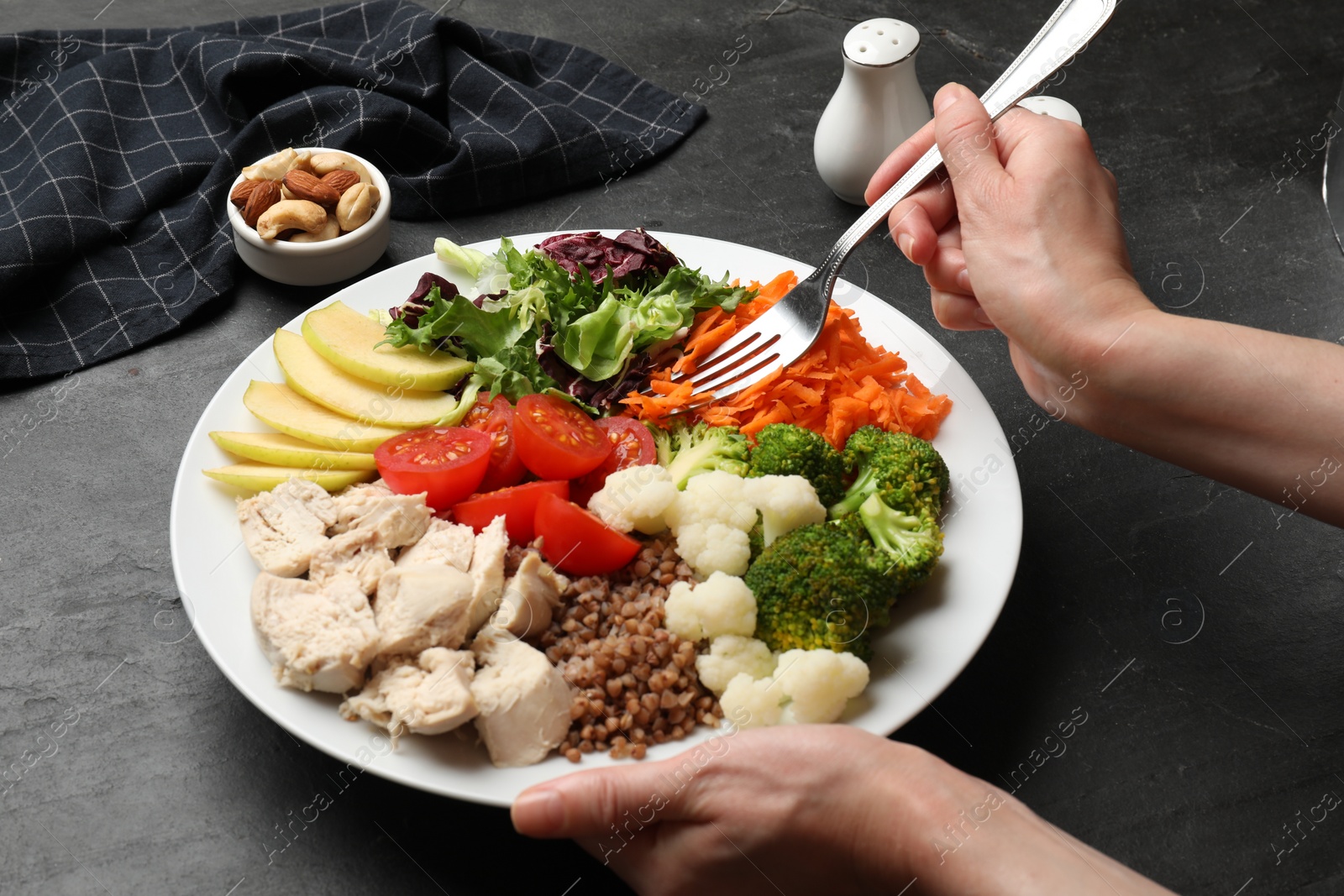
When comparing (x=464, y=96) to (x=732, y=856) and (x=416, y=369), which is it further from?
(x=732, y=856)

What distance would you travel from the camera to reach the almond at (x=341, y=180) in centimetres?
423

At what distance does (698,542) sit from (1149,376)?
1.33 meters

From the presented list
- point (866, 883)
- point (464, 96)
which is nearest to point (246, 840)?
point (866, 883)

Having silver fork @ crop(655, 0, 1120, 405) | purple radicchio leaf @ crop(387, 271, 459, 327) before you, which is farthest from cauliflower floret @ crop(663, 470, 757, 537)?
purple radicchio leaf @ crop(387, 271, 459, 327)

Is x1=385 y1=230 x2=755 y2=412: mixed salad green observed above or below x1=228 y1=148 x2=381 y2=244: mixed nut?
below

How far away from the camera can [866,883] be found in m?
2.50

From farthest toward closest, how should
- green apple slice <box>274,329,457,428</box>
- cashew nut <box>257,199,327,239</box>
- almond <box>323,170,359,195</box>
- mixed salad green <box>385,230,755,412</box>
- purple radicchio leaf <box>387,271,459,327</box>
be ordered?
almond <box>323,170,359,195</box> < cashew nut <box>257,199,327,239</box> < purple radicchio leaf <box>387,271,459,327</box> < mixed salad green <box>385,230,755,412</box> < green apple slice <box>274,329,457,428</box>

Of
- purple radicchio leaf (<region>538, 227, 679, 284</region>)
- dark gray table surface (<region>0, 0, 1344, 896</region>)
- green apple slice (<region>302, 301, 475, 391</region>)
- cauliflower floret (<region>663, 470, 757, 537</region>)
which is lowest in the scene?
dark gray table surface (<region>0, 0, 1344, 896</region>)

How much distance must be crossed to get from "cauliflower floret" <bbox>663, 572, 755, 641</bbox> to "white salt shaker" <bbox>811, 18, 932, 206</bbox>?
239cm

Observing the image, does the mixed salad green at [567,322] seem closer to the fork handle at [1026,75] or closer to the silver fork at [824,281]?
the silver fork at [824,281]

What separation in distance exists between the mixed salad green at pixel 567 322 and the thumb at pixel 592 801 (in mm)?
1450

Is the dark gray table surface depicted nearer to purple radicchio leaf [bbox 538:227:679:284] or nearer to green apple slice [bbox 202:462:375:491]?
green apple slice [bbox 202:462:375:491]

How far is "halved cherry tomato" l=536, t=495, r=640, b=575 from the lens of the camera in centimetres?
296

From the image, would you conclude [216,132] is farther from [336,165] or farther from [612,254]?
[612,254]
